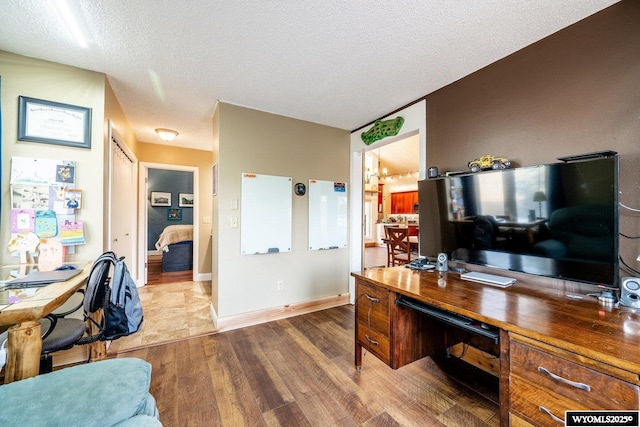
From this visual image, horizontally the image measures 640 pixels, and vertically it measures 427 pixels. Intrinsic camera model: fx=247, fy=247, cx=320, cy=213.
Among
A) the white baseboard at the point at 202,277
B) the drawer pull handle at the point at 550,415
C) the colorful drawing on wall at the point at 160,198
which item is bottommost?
the white baseboard at the point at 202,277

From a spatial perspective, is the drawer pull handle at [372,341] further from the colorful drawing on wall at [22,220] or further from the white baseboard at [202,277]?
the white baseboard at [202,277]

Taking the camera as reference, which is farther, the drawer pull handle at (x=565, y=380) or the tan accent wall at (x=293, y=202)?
the tan accent wall at (x=293, y=202)

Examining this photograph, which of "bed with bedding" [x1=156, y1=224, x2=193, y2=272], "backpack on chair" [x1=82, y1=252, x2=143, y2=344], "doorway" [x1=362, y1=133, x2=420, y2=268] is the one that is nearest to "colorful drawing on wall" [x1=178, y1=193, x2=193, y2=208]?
"bed with bedding" [x1=156, y1=224, x2=193, y2=272]

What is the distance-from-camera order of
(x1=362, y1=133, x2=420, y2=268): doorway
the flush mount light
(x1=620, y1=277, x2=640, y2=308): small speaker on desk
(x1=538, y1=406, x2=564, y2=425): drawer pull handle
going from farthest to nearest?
(x1=362, y1=133, x2=420, y2=268): doorway < the flush mount light < (x1=620, y1=277, x2=640, y2=308): small speaker on desk < (x1=538, y1=406, x2=564, y2=425): drawer pull handle

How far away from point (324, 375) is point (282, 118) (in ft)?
8.81

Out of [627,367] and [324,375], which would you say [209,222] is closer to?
[324,375]

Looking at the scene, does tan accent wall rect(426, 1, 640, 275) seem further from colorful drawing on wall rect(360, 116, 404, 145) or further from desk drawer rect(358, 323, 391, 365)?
desk drawer rect(358, 323, 391, 365)

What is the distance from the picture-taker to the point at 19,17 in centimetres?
152

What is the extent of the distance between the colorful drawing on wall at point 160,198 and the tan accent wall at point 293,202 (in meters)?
5.79

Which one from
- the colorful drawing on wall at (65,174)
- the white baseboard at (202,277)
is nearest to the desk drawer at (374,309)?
the colorful drawing on wall at (65,174)

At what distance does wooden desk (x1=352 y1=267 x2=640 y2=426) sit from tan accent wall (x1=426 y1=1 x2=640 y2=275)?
0.58 metres

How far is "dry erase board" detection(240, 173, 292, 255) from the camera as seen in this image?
2.78 m

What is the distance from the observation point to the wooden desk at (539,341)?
0.85 m

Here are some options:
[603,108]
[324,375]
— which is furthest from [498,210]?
[324,375]
